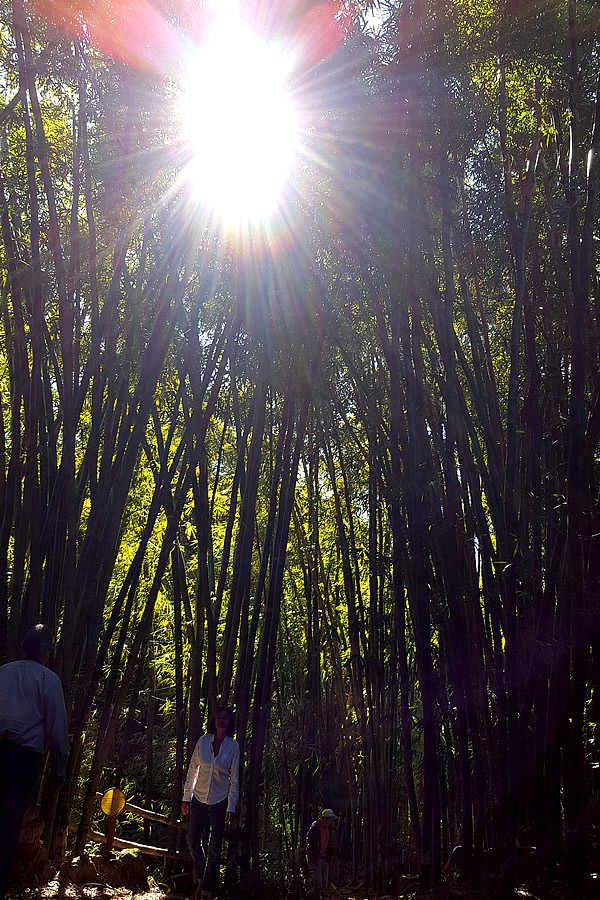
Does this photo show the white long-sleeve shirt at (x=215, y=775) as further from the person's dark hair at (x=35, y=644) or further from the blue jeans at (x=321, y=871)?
the blue jeans at (x=321, y=871)

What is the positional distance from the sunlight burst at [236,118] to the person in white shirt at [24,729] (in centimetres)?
256

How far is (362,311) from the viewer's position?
4.82 m

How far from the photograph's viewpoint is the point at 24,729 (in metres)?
2.66

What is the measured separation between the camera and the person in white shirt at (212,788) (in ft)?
13.6

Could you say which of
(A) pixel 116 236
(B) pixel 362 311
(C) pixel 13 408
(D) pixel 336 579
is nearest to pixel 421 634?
(B) pixel 362 311

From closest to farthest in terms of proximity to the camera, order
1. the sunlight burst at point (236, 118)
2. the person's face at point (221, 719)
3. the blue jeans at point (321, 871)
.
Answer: the sunlight burst at point (236, 118) < the person's face at point (221, 719) < the blue jeans at point (321, 871)

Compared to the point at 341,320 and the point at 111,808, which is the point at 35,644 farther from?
the point at 341,320

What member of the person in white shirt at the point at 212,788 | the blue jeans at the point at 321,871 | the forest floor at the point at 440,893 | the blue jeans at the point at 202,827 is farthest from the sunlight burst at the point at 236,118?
the blue jeans at the point at 321,871

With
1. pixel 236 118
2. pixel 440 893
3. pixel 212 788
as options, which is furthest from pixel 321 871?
pixel 236 118

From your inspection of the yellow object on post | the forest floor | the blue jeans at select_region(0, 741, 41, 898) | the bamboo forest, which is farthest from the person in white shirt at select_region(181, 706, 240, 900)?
the blue jeans at select_region(0, 741, 41, 898)

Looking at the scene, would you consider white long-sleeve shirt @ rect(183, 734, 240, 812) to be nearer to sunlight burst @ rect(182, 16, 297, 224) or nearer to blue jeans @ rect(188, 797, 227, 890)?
blue jeans @ rect(188, 797, 227, 890)

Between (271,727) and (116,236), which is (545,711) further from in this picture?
(271,727)

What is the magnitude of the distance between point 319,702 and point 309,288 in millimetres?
3996

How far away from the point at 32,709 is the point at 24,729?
0.07 meters
